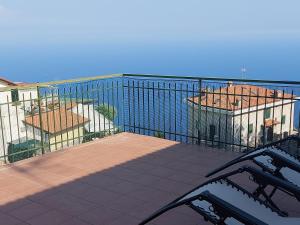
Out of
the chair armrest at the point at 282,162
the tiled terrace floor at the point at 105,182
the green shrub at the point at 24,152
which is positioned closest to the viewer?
the chair armrest at the point at 282,162

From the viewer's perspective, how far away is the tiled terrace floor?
371cm

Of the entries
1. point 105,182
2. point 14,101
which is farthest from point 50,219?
point 14,101

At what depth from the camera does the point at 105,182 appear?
4680 millimetres

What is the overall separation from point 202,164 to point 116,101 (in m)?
2.51

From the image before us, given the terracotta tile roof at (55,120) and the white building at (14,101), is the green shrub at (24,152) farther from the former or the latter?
the terracotta tile roof at (55,120)

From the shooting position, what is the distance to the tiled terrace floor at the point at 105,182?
3.71 m

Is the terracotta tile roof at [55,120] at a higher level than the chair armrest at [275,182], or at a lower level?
lower

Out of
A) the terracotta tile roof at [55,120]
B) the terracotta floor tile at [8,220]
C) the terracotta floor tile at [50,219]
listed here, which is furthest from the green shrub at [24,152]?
the terracotta floor tile at [50,219]

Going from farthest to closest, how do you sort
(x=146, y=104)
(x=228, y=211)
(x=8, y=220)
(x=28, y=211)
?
(x=146, y=104)
(x=28, y=211)
(x=8, y=220)
(x=228, y=211)

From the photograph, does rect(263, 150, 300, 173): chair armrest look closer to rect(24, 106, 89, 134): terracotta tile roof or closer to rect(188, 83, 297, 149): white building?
rect(188, 83, 297, 149): white building

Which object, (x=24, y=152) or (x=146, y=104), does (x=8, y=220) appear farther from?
(x=146, y=104)

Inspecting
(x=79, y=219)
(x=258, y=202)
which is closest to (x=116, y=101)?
(x=79, y=219)

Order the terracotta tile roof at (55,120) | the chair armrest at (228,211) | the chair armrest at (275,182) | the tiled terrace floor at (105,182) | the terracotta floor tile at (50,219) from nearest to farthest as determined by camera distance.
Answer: the chair armrest at (228,211), the chair armrest at (275,182), the terracotta floor tile at (50,219), the tiled terrace floor at (105,182), the terracotta tile roof at (55,120)

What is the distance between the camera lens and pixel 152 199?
13.5 feet
